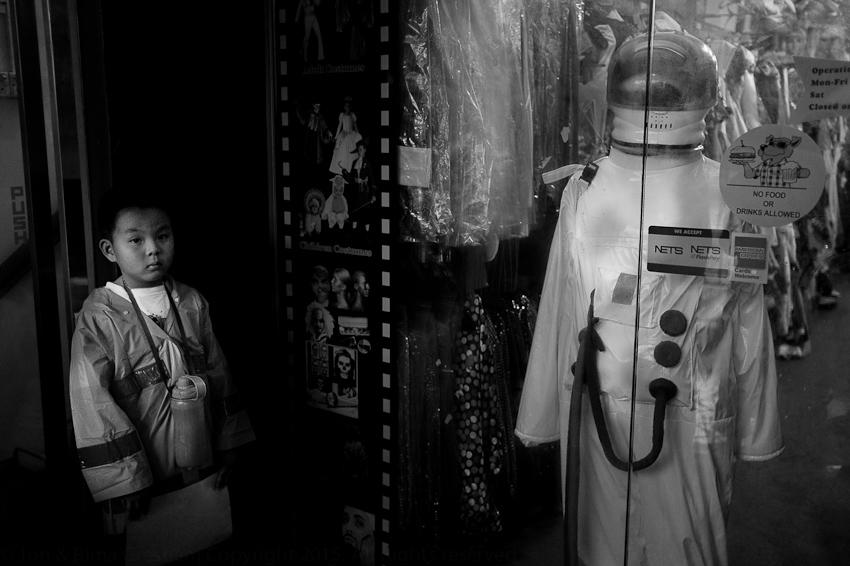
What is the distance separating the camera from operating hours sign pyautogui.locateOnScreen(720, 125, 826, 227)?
160 cm

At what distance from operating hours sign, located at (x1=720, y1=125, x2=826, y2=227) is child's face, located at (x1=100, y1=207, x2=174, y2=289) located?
56.6 inches

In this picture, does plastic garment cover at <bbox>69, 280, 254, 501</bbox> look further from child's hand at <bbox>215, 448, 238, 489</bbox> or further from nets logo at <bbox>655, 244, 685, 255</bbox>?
nets logo at <bbox>655, 244, 685, 255</bbox>

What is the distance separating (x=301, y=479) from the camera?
2854 mm

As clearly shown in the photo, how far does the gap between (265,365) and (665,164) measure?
5.47ft

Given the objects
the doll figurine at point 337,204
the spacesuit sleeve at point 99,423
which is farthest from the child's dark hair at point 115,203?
the doll figurine at point 337,204

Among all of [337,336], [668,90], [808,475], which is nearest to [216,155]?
[337,336]

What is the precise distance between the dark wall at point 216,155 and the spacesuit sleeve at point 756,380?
162 cm

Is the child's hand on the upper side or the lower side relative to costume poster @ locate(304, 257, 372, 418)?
lower

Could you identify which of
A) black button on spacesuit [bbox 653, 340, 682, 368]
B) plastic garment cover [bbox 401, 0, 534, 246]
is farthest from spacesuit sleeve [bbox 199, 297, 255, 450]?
black button on spacesuit [bbox 653, 340, 682, 368]

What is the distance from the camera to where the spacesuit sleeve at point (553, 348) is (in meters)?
1.93

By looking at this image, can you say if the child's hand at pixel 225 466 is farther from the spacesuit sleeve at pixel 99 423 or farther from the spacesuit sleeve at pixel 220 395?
the spacesuit sleeve at pixel 99 423

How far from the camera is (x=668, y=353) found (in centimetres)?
176

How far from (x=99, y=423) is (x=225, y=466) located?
44 cm

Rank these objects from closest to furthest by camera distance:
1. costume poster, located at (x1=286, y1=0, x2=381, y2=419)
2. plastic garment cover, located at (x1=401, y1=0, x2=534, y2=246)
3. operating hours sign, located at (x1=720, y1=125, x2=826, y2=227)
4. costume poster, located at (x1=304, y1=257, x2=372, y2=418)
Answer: operating hours sign, located at (x1=720, y1=125, x2=826, y2=227), plastic garment cover, located at (x1=401, y1=0, x2=534, y2=246), costume poster, located at (x1=286, y1=0, x2=381, y2=419), costume poster, located at (x1=304, y1=257, x2=372, y2=418)
